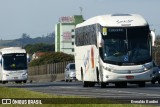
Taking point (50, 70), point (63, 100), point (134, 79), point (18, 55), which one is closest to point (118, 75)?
point (134, 79)

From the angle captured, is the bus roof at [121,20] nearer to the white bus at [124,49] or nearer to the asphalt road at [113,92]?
the white bus at [124,49]

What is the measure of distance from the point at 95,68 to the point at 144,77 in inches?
129

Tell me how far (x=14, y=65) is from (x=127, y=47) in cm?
2774

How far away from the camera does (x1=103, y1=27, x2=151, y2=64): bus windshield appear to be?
37.0 meters

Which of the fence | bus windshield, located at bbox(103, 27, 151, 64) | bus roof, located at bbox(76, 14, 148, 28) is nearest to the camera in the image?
bus windshield, located at bbox(103, 27, 151, 64)

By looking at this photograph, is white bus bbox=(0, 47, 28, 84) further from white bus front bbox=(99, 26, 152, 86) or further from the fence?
white bus front bbox=(99, 26, 152, 86)

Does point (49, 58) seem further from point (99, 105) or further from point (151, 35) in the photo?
point (99, 105)

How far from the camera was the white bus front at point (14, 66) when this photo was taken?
208 feet

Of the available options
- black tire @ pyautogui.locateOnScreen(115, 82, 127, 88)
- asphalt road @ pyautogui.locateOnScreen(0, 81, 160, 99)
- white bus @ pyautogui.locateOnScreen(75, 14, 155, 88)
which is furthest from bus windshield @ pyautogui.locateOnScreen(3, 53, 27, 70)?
white bus @ pyautogui.locateOnScreen(75, 14, 155, 88)

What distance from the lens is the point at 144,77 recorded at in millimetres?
37156

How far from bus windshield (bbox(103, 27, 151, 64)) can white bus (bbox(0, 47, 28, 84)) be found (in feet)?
88.1

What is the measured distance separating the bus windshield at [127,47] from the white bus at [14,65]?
26847 millimetres

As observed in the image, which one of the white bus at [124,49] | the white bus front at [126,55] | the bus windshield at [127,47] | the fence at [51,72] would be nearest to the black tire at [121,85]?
the white bus at [124,49]

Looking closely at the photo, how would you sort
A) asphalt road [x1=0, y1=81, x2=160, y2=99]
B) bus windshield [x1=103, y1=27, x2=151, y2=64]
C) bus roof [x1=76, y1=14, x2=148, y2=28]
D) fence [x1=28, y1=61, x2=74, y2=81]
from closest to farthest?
asphalt road [x1=0, y1=81, x2=160, y2=99]
bus windshield [x1=103, y1=27, x2=151, y2=64]
bus roof [x1=76, y1=14, x2=148, y2=28]
fence [x1=28, y1=61, x2=74, y2=81]
